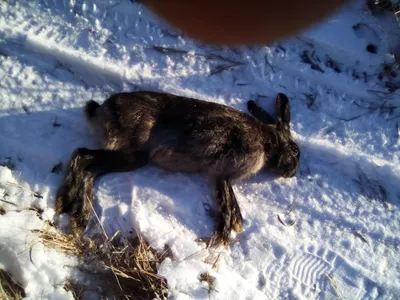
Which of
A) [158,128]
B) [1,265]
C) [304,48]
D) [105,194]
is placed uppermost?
[304,48]

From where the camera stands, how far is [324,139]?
5.26 meters

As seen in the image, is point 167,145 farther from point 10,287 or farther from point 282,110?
point 10,287

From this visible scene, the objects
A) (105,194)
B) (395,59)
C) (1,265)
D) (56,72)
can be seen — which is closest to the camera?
(1,265)

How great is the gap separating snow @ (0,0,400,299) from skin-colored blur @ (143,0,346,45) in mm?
152

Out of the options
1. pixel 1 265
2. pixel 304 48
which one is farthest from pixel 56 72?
pixel 304 48

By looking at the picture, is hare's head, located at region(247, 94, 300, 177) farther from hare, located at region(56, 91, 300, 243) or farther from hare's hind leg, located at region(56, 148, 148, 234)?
hare's hind leg, located at region(56, 148, 148, 234)

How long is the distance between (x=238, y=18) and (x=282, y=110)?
1.46 metres

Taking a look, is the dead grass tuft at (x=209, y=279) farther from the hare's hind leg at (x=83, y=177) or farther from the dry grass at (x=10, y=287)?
the dry grass at (x=10, y=287)

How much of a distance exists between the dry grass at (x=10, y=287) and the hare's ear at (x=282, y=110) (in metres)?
3.57

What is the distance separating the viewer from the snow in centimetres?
453

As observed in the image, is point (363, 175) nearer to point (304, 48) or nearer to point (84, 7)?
point (304, 48)

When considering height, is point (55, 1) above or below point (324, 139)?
above

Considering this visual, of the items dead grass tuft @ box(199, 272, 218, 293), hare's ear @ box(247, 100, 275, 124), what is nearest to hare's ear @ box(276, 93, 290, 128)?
hare's ear @ box(247, 100, 275, 124)

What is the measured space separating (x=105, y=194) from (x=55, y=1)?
2.71m
